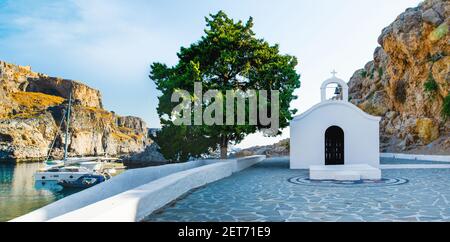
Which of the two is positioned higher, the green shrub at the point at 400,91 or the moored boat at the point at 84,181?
the green shrub at the point at 400,91

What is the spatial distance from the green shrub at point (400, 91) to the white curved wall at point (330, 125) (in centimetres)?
2422

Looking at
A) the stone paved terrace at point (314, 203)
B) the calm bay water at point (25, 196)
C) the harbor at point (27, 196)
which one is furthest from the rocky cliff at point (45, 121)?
the stone paved terrace at point (314, 203)

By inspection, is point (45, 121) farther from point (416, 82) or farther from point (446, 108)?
point (446, 108)

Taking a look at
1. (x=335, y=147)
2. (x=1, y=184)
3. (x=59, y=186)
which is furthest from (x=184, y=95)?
(x=1, y=184)

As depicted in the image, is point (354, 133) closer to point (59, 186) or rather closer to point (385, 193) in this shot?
point (385, 193)

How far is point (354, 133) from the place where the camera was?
18891 millimetres

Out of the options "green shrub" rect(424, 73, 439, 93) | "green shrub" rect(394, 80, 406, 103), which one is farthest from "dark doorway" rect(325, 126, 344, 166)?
"green shrub" rect(394, 80, 406, 103)

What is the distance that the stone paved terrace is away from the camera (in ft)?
22.3

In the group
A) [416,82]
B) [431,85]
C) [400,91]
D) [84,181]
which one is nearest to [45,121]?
[84,181]

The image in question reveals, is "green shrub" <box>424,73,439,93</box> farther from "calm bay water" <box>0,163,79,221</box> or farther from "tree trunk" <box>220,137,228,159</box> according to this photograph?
"calm bay water" <box>0,163,79,221</box>

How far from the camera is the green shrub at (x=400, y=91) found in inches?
1551

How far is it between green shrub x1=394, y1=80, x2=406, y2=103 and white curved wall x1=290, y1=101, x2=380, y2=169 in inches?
953

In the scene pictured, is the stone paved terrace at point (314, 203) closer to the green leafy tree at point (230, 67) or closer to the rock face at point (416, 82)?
the green leafy tree at point (230, 67)
